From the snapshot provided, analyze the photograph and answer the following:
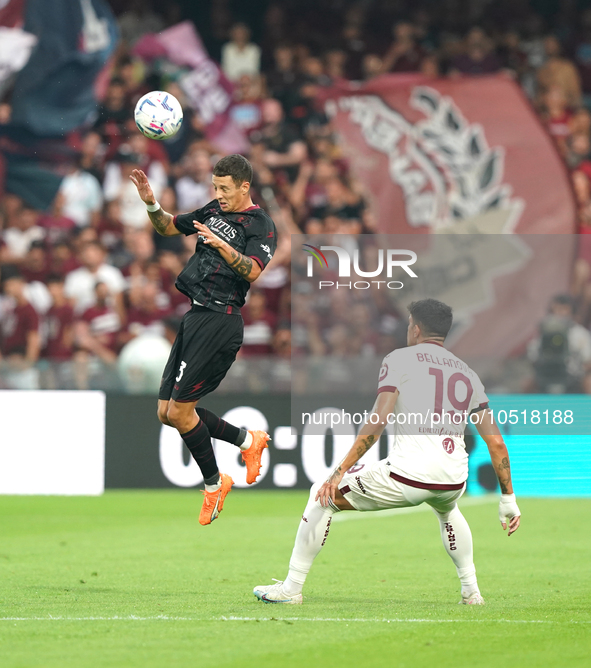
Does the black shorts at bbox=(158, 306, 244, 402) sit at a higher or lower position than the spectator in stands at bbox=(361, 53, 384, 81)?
lower

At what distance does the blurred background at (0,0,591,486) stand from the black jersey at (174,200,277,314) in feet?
19.4

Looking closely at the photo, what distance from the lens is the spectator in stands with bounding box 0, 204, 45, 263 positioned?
54.0ft

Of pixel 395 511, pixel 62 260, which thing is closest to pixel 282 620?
pixel 395 511

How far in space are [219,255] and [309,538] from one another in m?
1.99

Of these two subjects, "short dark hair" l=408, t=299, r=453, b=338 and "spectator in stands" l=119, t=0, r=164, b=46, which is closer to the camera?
"short dark hair" l=408, t=299, r=453, b=338

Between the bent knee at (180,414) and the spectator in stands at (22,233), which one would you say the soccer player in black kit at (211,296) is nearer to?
the bent knee at (180,414)

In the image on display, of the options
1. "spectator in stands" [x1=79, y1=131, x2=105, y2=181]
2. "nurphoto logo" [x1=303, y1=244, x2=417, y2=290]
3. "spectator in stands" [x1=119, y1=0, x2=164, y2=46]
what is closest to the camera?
"nurphoto logo" [x1=303, y1=244, x2=417, y2=290]

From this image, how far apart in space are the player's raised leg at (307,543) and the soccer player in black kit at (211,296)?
3.70 ft

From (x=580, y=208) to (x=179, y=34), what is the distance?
7031mm

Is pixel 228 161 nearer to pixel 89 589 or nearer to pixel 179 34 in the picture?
pixel 89 589

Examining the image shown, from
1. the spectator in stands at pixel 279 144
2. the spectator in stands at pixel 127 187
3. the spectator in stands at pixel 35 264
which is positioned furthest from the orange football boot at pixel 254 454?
the spectator in stands at pixel 279 144

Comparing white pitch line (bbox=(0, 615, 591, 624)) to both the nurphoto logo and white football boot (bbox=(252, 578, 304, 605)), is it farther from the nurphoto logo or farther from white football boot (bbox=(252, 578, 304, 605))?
the nurphoto logo

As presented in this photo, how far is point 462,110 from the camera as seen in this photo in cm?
1653

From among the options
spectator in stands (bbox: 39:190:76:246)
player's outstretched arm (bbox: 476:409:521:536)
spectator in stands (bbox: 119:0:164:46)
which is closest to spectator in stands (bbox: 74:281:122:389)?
spectator in stands (bbox: 39:190:76:246)
